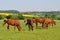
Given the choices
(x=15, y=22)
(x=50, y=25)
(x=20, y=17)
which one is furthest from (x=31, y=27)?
(x=20, y=17)

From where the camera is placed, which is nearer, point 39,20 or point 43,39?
point 43,39

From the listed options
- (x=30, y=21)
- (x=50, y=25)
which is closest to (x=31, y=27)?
(x=30, y=21)

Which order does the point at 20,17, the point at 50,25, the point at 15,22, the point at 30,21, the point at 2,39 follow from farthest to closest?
the point at 20,17, the point at 50,25, the point at 30,21, the point at 15,22, the point at 2,39

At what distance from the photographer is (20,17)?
221 feet

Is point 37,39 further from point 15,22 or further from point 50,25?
point 50,25

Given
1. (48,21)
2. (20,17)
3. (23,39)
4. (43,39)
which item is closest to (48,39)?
(43,39)

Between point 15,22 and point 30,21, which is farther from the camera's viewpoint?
point 30,21

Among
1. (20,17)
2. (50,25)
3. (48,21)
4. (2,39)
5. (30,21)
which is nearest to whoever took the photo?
(2,39)

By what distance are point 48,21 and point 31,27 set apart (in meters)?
5.03

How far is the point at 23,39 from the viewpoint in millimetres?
19656

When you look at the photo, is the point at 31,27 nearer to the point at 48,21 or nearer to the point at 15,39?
the point at 48,21

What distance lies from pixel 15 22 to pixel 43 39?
7.61 metres

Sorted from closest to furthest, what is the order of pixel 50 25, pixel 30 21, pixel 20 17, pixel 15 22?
pixel 15 22, pixel 30 21, pixel 50 25, pixel 20 17

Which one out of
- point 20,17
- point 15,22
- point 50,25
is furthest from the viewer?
point 20,17
